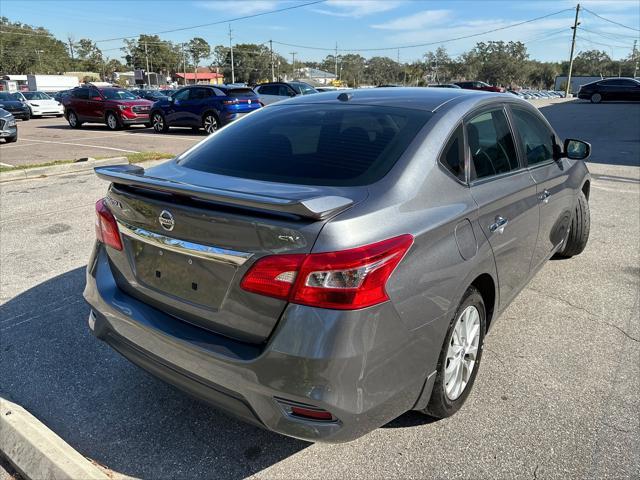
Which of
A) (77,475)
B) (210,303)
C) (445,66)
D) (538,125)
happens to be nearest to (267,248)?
(210,303)

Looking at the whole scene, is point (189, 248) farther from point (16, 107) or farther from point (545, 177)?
point (16, 107)

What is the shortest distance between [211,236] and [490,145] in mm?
1861

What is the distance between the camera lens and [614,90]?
3584cm

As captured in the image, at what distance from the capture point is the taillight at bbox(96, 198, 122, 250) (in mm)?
2535

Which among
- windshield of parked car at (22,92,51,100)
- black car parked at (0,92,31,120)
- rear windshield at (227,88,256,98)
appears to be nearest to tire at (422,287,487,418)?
rear windshield at (227,88,256,98)

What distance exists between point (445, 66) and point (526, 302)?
112 meters

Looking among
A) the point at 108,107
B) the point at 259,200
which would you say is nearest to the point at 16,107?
the point at 108,107

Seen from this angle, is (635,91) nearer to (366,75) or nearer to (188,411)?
(188,411)

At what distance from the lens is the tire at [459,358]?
2.43 metres

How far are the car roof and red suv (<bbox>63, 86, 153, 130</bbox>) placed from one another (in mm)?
18271

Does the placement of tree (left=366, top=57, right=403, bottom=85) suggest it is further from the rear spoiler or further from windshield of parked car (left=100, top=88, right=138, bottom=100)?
the rear spoiler

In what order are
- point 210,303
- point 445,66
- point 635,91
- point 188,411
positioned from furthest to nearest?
point 445,66
point 635,91
point 188,411
point 210,303

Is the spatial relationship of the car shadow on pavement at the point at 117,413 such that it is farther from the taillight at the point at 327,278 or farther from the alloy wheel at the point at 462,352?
the taillight at the point at 327,278

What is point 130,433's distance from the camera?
2566 millimetres
